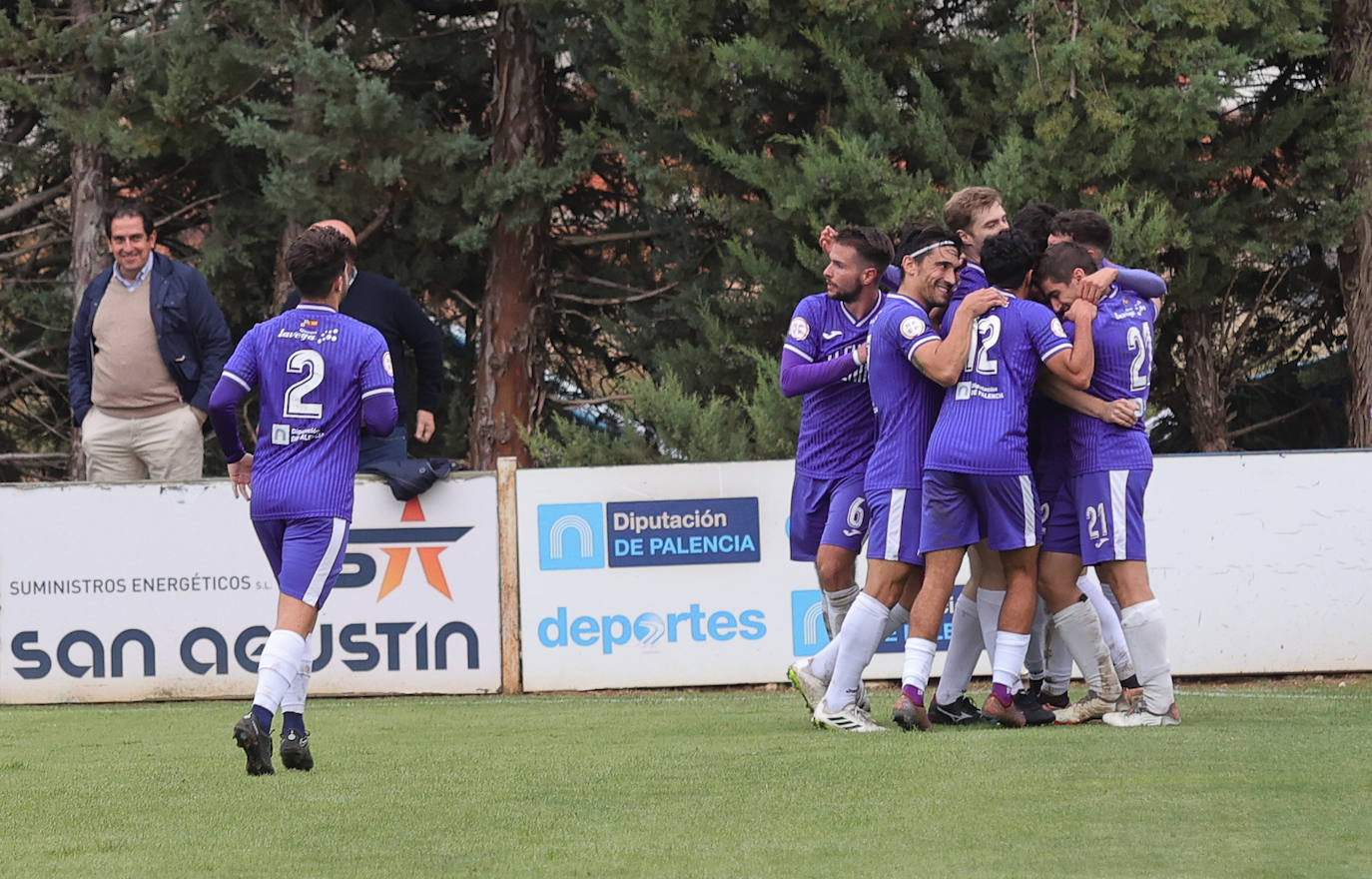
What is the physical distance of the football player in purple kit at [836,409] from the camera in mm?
7465

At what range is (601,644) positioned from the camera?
36.3 ft

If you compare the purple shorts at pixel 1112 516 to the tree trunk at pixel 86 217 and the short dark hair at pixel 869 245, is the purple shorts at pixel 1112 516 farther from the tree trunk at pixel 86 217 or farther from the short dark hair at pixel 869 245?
the tree trunk at pixel 86 217

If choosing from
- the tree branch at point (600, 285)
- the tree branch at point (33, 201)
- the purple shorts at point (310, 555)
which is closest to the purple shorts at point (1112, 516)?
the purple shorts at point (310, 555)

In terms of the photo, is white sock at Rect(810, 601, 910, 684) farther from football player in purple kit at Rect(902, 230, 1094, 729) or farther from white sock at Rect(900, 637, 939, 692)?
football player in purple kit at Rect(902, 230, 1094, 729)

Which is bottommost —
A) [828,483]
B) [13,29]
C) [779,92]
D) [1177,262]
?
[828,483]

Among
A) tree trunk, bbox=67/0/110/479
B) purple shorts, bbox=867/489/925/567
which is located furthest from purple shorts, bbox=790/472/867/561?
tree trunk, bbox=67/0/110/479

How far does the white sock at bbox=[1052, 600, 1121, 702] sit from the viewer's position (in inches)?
290

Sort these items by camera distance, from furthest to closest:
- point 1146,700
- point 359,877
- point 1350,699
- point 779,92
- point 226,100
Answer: point 226,100
point 779,92
point 1350,699
point 1146,700
point 359,877

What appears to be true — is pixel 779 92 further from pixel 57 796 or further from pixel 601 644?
pixel 57 796

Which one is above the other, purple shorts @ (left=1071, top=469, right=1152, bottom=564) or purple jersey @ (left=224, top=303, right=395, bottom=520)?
purple jersey @ (left=224, top=303, right=395, bottom=520)

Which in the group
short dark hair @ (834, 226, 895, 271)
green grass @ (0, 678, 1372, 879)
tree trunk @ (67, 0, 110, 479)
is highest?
tree trunk @ (67, 0, 110, 479)

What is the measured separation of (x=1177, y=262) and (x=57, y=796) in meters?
11.7

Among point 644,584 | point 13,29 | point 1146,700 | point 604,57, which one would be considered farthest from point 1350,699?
point 13,29

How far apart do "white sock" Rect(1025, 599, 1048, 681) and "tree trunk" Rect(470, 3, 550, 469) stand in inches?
373
